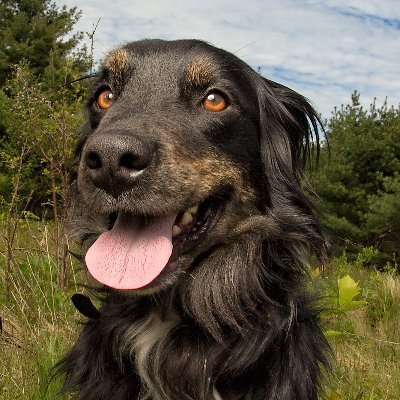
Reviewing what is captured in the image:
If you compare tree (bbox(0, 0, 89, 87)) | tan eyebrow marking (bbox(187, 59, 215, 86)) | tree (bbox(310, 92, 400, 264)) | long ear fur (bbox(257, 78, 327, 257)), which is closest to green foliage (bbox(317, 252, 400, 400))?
long ear fur (bbox(257, 78, 327, 257))

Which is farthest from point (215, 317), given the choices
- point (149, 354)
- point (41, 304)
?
point (41, 304)

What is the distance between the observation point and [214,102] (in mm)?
2957

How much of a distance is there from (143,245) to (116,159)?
0.45 m

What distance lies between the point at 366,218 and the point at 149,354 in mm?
19915

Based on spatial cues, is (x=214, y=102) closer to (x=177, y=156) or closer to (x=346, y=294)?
(x=177, y=156)

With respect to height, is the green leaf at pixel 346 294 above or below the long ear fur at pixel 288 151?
below

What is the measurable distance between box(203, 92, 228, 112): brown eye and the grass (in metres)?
1.22

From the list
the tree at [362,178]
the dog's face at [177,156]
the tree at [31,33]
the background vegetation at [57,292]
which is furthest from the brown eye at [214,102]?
the tree at [31,33]

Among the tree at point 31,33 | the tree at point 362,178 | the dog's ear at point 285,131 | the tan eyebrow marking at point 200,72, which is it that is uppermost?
the tree at point 31,33

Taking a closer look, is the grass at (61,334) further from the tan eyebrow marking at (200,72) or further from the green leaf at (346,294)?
the tan eyebrow marking at (200,72)

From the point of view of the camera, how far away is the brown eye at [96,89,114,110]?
3.16 metres

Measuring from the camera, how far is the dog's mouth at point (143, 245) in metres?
2.58

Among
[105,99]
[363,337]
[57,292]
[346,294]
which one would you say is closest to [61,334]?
[57,292]

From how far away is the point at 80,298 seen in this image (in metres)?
2.88
